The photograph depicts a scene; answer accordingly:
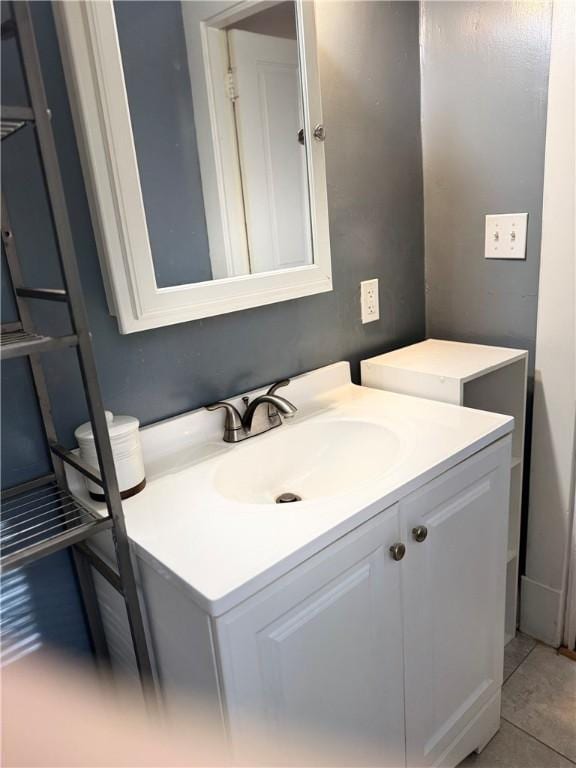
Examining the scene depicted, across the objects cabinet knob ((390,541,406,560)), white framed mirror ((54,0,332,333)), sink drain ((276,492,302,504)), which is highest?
white framed mirror ((54,0,332,333))

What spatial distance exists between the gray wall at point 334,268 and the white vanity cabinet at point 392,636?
48 cm

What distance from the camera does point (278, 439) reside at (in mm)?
1264

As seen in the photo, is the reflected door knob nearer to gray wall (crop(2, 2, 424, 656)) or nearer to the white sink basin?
gray wall (crop(2, 2, 424, 656))

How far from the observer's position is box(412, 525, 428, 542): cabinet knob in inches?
41.2

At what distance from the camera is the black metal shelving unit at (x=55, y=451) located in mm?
719

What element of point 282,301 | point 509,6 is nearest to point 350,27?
point 509,6

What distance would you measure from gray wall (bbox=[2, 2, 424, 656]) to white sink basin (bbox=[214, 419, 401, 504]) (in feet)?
0.57

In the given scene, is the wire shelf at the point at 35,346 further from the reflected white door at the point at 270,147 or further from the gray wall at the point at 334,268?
the reflected white door at the point at 270,147

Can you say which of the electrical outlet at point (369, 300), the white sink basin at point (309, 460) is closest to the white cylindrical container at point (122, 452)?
the white sink basin at point (309, 460)

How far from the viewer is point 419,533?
105cm

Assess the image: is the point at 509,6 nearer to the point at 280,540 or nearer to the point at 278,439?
the point at 278,439

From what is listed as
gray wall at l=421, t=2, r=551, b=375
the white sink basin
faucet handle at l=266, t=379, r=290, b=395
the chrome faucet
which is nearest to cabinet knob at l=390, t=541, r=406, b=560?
the white sink basin

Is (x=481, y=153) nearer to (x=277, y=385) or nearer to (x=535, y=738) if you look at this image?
(x=277, y=385)

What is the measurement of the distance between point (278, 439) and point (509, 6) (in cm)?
122
